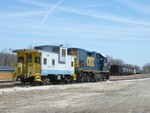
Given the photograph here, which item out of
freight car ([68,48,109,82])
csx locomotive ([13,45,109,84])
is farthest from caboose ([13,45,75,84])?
freight car ([68,48,109,82])

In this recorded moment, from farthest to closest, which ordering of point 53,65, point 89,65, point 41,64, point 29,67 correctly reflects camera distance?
point 89,65 → point 53,65 → point 41,64 → point 29,67

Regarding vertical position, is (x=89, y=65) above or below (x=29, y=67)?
above

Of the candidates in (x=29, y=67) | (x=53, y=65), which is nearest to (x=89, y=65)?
(x=53, y=65)

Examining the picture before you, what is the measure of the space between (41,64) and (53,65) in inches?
93.9

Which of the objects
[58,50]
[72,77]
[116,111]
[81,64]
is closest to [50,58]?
[58,50]

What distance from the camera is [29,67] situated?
33375 millimetres

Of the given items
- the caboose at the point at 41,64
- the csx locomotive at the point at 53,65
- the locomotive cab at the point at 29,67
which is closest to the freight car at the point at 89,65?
the csx locomotive at the point at 53,65

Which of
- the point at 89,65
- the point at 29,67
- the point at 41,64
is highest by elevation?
the point at 89,65

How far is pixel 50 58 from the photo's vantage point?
35062mm

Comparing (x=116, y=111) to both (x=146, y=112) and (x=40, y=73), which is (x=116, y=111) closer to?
(x=146, y=112)

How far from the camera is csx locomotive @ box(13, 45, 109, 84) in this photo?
1310 inches

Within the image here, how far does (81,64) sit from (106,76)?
11.5m

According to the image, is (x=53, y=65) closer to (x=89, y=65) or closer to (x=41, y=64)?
(x=41, y=64)

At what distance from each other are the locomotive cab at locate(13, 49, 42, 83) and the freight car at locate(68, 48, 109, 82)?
32.7ft
